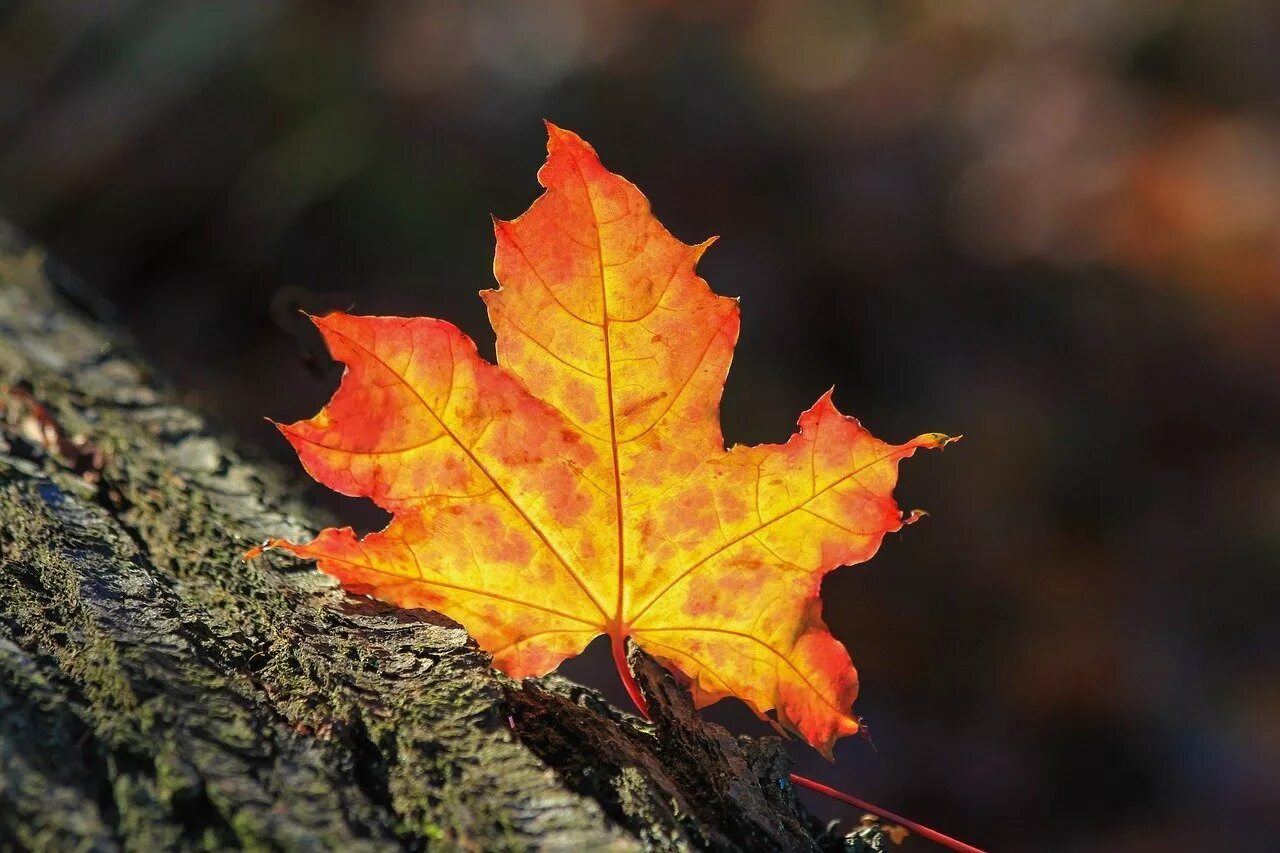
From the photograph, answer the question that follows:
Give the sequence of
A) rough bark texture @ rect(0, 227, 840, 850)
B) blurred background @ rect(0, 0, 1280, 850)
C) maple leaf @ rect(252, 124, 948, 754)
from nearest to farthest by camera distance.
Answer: rough bark texture @ rect(0, 227, 840, 850)
maple leaf @ rect(252, 124, 948, 754)
blurred background @ rect(0, 0, 1280, 850)

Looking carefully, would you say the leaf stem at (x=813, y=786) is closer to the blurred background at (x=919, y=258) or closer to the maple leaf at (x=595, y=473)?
the maple leaf at (x=595, y=473)

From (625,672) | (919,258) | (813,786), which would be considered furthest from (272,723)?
(919,258)

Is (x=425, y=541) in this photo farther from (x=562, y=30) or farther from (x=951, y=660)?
(x=562, y=30)

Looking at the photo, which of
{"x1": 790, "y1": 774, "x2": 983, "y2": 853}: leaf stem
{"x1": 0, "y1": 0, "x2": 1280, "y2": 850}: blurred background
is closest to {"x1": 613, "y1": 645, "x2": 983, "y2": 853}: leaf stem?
{"x1": 790, "y1": 774, "x2": 983, "y2": 853}: leaf stem

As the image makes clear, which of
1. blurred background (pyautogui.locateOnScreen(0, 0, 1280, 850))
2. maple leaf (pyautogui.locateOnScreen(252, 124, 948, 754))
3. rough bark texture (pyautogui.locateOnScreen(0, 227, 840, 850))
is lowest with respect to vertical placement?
rough bark texture (pyautogui.locateOnScreen(0, 227, 840, 850))

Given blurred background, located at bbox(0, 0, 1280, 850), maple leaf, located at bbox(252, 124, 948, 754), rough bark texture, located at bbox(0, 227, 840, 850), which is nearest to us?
rough bark texture, located at bbox(0, 227, 840, 850)

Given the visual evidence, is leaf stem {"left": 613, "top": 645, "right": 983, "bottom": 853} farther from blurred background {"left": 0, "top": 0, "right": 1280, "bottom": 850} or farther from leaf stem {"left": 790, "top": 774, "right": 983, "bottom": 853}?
blurred background {"left": 0, "top": 0, "right": 1280, "bottom": 850}
